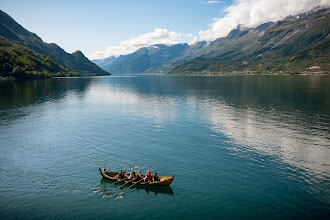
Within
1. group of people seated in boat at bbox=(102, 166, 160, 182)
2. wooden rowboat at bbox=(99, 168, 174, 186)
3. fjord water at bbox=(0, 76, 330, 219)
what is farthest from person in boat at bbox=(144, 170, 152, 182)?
fjord water at bbox=(0, 76, 330, 219)

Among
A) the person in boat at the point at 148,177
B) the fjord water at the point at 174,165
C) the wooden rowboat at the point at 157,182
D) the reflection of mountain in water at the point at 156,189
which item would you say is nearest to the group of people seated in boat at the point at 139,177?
the person in boat at the point at 148,177

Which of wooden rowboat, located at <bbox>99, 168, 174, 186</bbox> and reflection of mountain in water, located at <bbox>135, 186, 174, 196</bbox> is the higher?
wooden rowboat, located at <bbox>99, 168, 174, 186</bbox>

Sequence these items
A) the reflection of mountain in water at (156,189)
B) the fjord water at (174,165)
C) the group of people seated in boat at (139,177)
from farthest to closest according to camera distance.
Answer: the group of people seated in boat at (139,177) < the reflection of mountain in water at (156,189) < the fjord water at (174,165)

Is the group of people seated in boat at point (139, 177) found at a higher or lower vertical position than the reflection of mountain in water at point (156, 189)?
higher

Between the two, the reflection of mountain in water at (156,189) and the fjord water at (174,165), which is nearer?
the fjord water at (174,165)

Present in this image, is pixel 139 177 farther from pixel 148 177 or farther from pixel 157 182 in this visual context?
pixel 157 182

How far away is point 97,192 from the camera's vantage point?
33219 millimetres

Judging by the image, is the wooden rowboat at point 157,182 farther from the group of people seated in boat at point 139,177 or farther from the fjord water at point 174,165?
the fjord water at point 174,165

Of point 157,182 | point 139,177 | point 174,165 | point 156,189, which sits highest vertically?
point 139,177

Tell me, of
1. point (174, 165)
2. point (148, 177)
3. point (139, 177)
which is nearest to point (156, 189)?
point (148, 177)

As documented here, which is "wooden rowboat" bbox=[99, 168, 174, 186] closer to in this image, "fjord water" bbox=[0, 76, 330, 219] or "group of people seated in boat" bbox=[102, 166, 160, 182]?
"group of people seated in boat" bbox=[102, 166, 160, 182]

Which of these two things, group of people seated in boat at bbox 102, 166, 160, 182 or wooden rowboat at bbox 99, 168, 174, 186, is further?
group of people seated in boat at bbox 102, 166, 160, 182

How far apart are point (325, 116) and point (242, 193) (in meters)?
66.6

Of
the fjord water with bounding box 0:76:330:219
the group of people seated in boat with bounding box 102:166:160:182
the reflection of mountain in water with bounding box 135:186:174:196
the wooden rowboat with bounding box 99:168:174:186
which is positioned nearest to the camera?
the fjord water with bounding box 0:76:330:219
